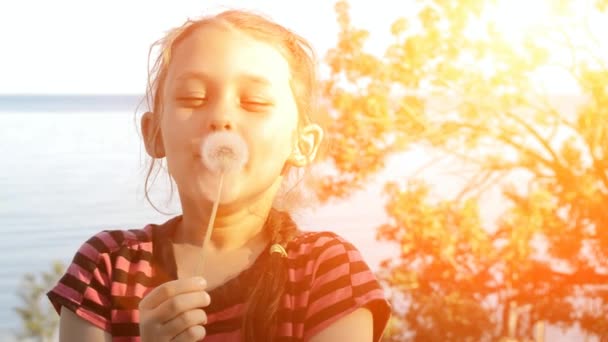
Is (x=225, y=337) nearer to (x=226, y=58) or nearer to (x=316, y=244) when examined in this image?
(x=316, y=244)

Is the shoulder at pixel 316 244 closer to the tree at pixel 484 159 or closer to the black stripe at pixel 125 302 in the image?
the black stripe at pixel 125 302

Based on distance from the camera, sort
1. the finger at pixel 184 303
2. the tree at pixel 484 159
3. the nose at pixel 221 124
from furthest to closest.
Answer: the tree at pixel 484 159 < the nose at pixel 221 124 < the finger at pixel 184 303

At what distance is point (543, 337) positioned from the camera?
1.98 m

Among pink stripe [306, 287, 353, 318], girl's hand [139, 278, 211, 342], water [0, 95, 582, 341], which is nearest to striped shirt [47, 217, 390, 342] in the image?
pink stripe [306, 287, 353, 318]

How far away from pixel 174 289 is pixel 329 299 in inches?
7.0

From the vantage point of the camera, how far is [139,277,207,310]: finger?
29.7 inches

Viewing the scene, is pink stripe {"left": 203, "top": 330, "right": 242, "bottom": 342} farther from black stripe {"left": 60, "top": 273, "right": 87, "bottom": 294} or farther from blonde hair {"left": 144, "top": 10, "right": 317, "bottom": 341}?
black stripe {"left": 60, "top": 273, "right": 87, "bottom": 294}

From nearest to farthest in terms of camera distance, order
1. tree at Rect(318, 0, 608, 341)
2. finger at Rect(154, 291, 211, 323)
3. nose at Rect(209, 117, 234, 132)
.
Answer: finger at Rect(154, 291, 211, 323) → nose at Rect(209, 117, 234, 132) → tree at Rect(318, 0, 608, 341)

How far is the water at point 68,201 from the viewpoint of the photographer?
6.44 feet

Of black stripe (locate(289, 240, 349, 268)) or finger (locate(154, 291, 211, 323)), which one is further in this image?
black stripe (locate(289, 240, 349, 268))

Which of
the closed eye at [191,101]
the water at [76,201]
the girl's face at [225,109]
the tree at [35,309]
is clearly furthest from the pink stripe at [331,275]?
the tree at [35,309]

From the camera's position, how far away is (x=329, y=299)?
34.4 inches

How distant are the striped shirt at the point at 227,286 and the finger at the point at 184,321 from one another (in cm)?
12

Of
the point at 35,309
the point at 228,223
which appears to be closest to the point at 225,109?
the point at 228,223
